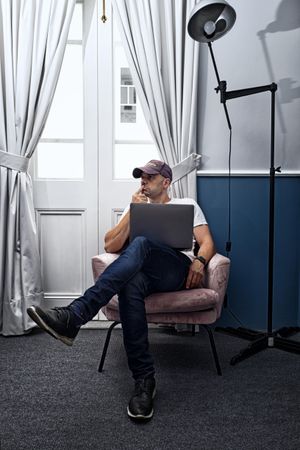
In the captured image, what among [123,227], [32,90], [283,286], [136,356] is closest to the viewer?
[136,356]

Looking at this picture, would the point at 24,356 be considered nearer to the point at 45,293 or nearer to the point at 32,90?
the point at 45,293

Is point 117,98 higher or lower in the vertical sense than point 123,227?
higher

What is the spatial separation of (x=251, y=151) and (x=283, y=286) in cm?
87

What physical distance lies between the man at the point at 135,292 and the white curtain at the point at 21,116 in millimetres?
665

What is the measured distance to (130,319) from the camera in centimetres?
173

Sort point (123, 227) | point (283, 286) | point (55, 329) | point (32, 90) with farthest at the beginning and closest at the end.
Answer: point (283, 286), point (32, 90), point (123, 227), point (55, 329)

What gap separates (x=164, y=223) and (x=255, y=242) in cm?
93

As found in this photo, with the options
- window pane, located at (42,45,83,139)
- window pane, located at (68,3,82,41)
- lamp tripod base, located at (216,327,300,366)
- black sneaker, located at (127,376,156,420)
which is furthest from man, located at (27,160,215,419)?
window pane, located at (68,3,82,41)

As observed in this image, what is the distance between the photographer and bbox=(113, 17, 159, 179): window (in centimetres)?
275

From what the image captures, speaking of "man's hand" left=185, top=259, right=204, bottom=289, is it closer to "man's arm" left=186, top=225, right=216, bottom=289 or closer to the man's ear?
"man's arm" left=186, top=225, right=216, bottom=289

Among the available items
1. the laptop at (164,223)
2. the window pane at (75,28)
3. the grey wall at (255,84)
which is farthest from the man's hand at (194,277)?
the window pane at (75,28)

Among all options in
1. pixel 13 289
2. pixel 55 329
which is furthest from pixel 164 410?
pixel 13 289

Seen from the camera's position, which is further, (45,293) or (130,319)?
(45,293)

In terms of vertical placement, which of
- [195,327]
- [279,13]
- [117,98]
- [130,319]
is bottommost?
[195,327]
